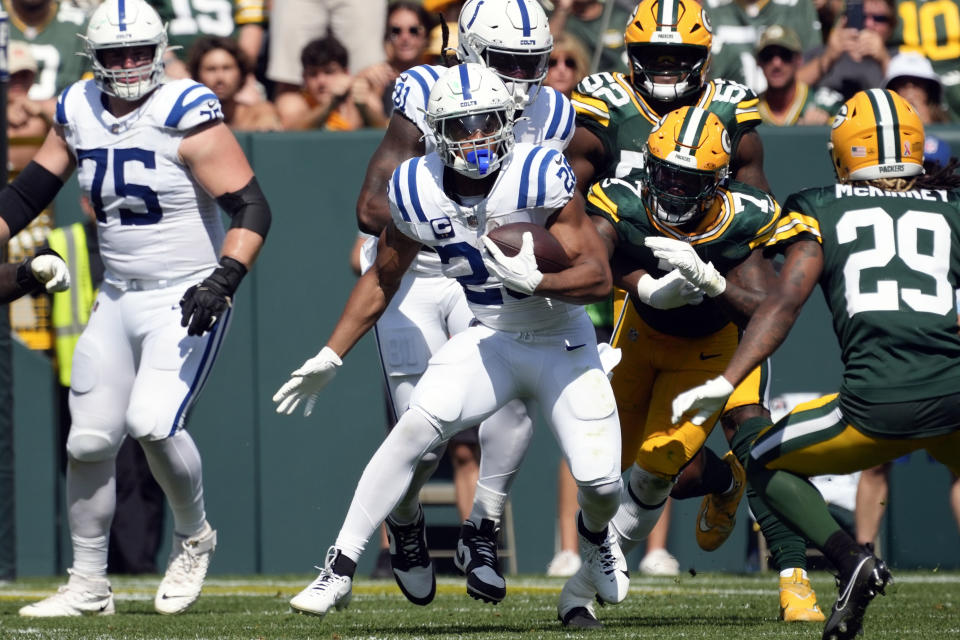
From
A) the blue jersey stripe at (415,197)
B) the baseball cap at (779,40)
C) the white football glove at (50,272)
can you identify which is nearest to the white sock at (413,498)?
the blue jersey stripe at (415,197)

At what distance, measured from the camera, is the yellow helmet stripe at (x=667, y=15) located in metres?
5.73

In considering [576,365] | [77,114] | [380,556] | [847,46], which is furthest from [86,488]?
[847,46]

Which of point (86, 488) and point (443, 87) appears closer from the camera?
point (443, 87)

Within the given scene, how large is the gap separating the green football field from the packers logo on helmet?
1.35m

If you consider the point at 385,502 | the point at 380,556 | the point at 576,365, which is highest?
the point at 576,365

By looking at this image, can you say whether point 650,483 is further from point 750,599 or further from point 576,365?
point 750,599

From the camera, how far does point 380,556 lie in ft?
26.8

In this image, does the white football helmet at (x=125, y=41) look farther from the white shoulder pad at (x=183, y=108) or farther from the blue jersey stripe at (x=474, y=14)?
the blue jersey stripe at (x=474, y=14)

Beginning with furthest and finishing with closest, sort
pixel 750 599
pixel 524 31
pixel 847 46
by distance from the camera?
pixel 847 46
pixel 750 599
pixel 524 31

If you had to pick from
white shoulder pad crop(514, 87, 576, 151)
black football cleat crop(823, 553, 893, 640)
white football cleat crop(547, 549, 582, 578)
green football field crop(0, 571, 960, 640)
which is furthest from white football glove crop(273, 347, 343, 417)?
white football cleat crop(547, 549, 582, 578)

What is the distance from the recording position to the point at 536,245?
4.71 meters

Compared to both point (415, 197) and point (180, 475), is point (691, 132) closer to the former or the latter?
point (415, 197)

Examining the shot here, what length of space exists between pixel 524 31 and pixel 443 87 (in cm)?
66

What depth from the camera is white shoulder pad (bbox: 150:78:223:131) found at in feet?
19.1
